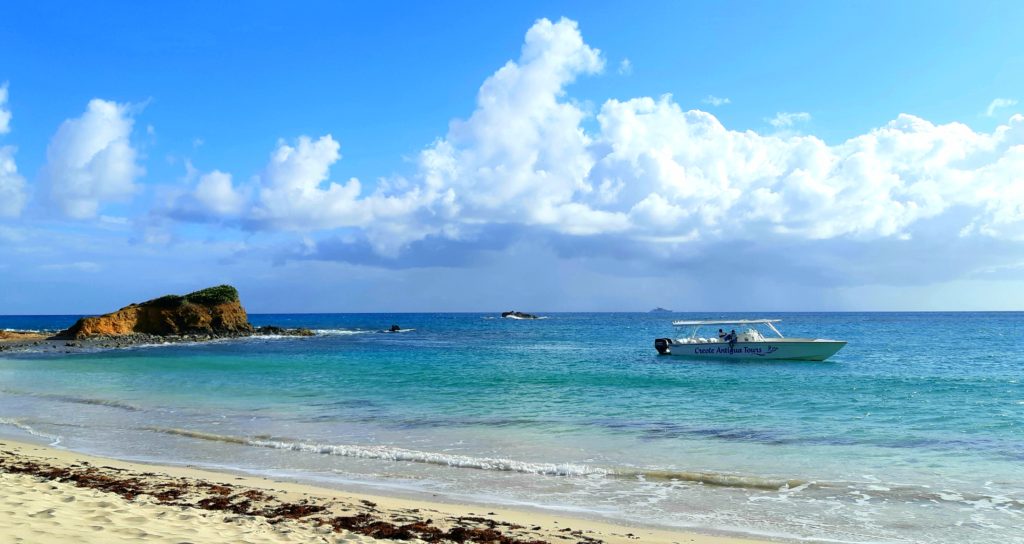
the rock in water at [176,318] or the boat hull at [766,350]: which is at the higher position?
the rock in water at [176,318]

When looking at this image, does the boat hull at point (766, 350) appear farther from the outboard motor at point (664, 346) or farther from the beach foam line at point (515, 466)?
the beach foam line at point (515, 466)

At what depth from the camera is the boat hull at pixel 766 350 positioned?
132ft

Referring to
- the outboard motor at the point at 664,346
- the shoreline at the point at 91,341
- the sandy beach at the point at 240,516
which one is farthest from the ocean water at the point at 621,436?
the shoreline at the point at 91,341

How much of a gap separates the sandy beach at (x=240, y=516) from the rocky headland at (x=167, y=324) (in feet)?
196

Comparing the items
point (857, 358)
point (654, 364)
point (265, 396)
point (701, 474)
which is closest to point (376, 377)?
point (265, 396)

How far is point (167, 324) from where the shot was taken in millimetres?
74500

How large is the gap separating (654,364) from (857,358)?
15066 millimetres

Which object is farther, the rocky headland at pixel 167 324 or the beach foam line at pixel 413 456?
the rocky headland at pixel 167 324

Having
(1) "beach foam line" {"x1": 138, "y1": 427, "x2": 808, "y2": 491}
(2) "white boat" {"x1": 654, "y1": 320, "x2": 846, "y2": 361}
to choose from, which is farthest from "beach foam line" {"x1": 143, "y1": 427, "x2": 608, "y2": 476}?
(2) "white boat" {"x1": 654, "y1": 320, "x2": 846, "y2": 361}

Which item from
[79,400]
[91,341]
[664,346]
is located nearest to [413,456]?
[79,400]

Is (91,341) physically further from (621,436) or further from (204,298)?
(621,436)

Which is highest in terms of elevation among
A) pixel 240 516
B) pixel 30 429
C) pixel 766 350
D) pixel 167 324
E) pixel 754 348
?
pixel 167 324

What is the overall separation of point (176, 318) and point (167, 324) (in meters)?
1.12

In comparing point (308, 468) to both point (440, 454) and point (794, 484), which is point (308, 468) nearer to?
point (440, 454)
